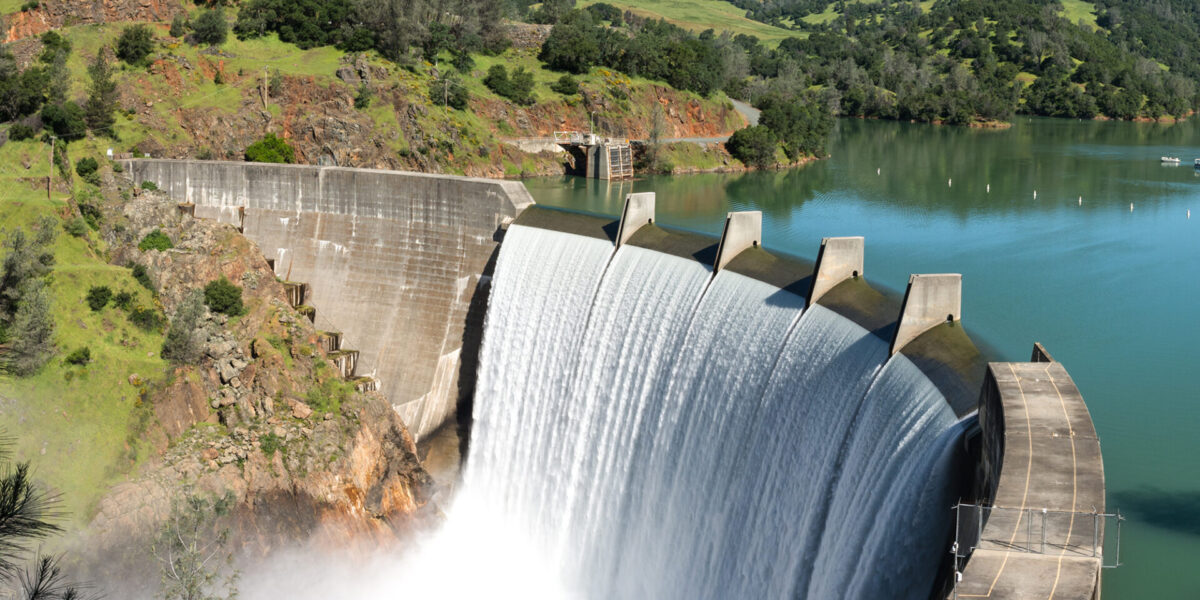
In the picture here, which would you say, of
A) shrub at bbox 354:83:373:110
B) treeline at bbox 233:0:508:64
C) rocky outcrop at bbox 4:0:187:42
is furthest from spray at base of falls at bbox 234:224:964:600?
treeline at bbox 233:0:508:64

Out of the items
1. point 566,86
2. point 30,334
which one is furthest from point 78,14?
point 30,334

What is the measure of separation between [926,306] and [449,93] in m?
49.3

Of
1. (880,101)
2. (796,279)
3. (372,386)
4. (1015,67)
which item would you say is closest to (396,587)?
(372,386)

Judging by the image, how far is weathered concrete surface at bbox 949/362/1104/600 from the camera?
1276 centimetres

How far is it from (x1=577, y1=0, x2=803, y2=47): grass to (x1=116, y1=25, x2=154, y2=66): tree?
88.6 m

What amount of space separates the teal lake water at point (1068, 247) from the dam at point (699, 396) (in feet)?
10.6

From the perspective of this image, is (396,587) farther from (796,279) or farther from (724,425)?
(796,279)

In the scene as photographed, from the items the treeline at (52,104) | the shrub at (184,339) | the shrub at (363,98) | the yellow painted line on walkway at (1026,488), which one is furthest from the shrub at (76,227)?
the shrub at (363,98)

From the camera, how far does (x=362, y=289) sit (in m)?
35.7

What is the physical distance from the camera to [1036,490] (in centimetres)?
1403

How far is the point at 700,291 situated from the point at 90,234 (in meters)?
19.1

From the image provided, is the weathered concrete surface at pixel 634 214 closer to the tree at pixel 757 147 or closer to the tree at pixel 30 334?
the tree at pixel 30 334

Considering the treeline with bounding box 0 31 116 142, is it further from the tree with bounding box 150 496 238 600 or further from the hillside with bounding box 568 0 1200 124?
the hillside with bounding box 568 0 1200 124

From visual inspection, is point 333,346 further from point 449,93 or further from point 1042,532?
point 449,93
